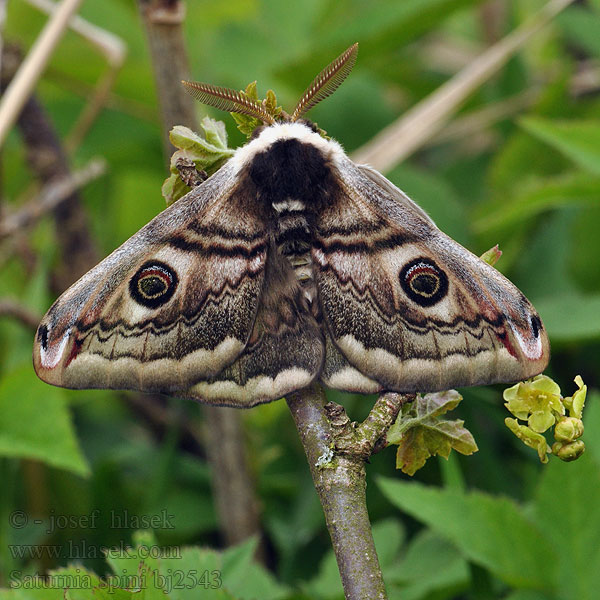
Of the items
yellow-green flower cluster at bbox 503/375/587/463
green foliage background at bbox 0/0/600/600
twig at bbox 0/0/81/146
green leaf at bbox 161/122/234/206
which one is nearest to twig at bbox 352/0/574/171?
green foliage background at bbox 0/0/600/600

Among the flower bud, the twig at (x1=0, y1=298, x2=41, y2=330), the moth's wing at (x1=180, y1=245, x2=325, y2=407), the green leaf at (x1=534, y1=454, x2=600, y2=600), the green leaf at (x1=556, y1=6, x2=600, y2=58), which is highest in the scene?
the green leaf at (x1=556, y1=6, x2=600, y2=58)

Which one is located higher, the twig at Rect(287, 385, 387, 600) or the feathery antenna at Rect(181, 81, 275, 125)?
the feathery antenna at Rect(181, 81, 275, 125)

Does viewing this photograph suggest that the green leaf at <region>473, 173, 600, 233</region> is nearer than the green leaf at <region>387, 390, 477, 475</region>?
No

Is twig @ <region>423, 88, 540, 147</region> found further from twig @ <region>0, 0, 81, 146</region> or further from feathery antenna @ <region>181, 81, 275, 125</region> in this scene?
feathery antenna @ <region>181, 81, 275, 125</region>

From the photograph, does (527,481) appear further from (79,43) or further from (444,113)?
(79,43)

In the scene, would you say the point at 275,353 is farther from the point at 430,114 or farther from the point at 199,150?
the point at 430,114

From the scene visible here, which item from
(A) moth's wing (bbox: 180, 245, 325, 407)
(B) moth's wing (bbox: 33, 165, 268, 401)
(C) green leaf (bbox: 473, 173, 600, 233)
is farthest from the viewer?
(C) green leaf (bbox: 473, 173, 600, 233)

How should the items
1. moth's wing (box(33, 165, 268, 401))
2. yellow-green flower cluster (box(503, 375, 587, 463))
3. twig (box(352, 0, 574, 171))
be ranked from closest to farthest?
yellow-green flower cluster (box(503, 375, 587, 463)), moth's wing (box(33, 165, 268, 401)), twig (box(352, 0, 574, 171))

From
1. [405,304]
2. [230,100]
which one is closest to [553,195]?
[405,304]

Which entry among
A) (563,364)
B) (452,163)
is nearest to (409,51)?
(452,163)
